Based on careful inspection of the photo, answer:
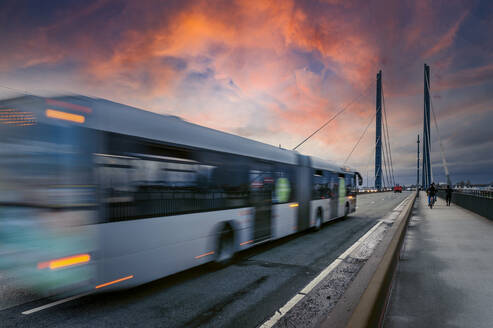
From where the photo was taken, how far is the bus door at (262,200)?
7.68 meters

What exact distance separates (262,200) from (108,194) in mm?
4269

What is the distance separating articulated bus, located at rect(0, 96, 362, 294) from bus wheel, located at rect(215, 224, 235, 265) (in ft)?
0.07

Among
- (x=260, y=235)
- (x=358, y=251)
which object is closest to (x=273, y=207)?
(x=260, y=235)

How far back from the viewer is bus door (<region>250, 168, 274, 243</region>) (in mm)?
7676

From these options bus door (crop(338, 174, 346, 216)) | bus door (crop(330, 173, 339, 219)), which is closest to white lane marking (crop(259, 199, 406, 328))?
bus door (crop(330, 173, 339, 219))

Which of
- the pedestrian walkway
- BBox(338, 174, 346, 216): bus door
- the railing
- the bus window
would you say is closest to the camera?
the pedestrian walkway

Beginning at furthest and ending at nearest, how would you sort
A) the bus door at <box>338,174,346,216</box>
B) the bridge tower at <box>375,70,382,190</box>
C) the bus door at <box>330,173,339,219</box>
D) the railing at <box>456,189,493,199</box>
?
1. the bridge tower at <box>375,70,382,190</box>
2. the railing at <box>456,189,493,199</box>
3. the bus door at <box>338,174,346,216</box>
4. the bus door at <box>330,173,339,219</box>

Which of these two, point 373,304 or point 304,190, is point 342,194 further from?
point 373,304

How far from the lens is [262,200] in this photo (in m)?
8.00

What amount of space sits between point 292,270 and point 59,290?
12.8ft

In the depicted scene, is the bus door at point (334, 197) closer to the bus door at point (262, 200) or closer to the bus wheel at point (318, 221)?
the bus wheel at point (318, 221)

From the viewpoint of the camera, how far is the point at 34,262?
3787mm

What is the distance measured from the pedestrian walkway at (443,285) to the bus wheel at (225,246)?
2969 millimetres

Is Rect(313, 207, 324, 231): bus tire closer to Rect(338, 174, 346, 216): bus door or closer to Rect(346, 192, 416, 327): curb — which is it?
Rect(338, 174, 346, 216): bus door
